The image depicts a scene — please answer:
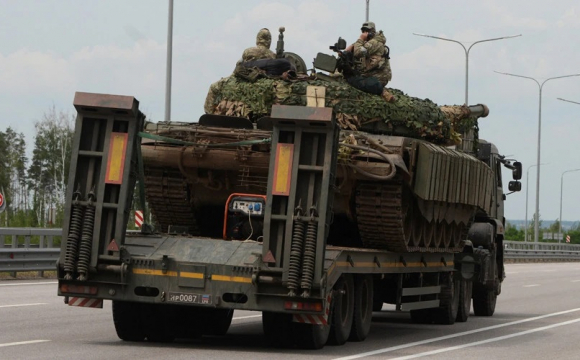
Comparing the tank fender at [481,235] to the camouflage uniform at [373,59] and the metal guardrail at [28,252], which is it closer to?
the camouflage uniform at [373,59]

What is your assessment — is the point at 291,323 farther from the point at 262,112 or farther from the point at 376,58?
the point at 376,58

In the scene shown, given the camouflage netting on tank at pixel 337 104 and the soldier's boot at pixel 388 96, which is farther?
the soldier's boot at pixel 388 96

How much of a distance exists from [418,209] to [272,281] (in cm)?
390

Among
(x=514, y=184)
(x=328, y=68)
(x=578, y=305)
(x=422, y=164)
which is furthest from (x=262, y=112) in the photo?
(x=578, y=305)

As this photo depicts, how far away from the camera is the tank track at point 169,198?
16.8m

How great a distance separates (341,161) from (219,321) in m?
2.72

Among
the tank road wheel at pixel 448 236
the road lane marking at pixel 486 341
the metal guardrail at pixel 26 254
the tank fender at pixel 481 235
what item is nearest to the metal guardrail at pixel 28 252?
the metal guardrail at pixel 26 254

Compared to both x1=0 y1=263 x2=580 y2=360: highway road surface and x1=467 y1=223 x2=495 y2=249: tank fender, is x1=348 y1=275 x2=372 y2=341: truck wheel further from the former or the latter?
x1=467 y1=223 x2=495 y2=249: tank fender

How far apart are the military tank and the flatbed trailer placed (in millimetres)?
1141

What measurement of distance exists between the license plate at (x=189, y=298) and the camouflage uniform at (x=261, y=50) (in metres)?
4.75

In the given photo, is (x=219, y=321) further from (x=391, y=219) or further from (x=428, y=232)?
(x=428, y=232)

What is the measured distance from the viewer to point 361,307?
16047 mm

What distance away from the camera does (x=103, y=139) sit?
14266 millimetres

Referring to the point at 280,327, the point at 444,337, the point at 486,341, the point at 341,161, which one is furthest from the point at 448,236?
the point at 280,327
